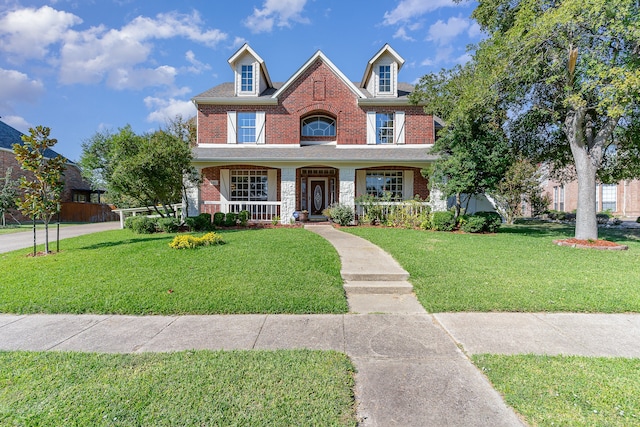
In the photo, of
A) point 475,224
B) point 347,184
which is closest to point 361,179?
point 347,184

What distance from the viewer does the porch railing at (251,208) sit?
48.2 ft

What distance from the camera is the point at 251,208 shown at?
15531mm

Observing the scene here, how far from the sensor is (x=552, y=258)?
7.80m

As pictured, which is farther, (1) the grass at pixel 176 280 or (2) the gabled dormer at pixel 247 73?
(2) the gabled dormer at pixel 247 73

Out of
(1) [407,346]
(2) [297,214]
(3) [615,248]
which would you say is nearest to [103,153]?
(2) [297,214]

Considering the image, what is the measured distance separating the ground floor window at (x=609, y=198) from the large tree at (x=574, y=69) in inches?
A: 788

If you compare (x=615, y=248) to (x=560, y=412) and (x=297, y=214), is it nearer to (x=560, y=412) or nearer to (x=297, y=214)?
(x=560, y=412)

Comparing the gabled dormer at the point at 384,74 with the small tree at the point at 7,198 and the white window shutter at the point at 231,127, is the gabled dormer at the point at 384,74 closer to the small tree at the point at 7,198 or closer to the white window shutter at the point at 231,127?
the white window shutter at the point at 231,127

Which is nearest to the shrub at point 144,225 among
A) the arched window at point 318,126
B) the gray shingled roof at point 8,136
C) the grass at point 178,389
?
the arched window at point 318,126

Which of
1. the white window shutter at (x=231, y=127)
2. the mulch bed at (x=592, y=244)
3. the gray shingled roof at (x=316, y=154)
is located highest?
the white window shutter at (x=231, y=127)

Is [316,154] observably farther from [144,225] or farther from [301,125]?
[144,225]

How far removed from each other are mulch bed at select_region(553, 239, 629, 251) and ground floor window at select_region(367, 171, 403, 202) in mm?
7603

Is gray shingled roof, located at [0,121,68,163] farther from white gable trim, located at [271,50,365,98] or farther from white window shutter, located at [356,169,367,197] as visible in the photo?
white window shutter, located at [356,169,367,197]

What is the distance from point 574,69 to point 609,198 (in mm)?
26327
